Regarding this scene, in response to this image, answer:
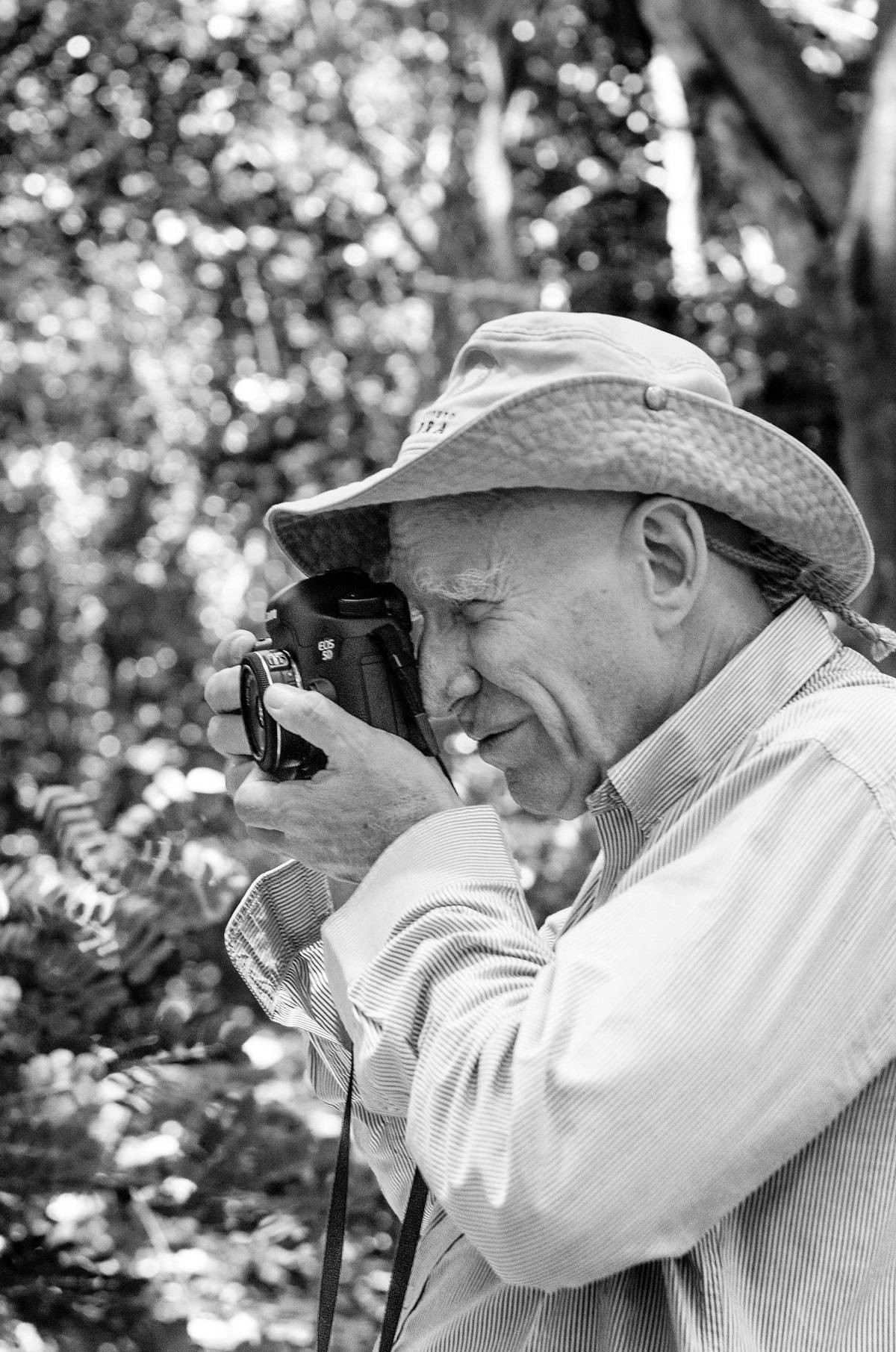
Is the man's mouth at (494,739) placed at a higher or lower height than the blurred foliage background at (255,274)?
higher

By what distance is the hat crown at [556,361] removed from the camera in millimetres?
1218

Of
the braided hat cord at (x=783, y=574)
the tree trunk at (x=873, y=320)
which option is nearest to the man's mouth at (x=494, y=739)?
the braided hat cord at (x=783, y=574)

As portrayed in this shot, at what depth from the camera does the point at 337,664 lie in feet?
4.20

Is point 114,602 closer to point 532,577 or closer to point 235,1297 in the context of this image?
point 235,1297

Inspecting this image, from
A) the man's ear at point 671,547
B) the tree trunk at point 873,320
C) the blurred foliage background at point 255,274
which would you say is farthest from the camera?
the blurred foliage background at point 255,274

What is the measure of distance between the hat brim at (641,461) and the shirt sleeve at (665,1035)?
10.0 inches

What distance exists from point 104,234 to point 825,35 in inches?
113

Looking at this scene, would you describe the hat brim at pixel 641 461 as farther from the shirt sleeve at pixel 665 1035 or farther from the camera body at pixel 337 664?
the shirt sleeve at pixel 665 1035

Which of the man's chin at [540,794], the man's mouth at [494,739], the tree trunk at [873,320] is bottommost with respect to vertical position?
the tree trunk at [873,320]

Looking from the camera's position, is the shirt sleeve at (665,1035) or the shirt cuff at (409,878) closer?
the shirt sleeve at (665,1035)

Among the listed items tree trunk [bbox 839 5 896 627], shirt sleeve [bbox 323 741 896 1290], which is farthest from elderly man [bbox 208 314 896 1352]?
tree trunk [bbox 839 5 896 627]

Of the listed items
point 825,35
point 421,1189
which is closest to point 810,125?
point 825,35

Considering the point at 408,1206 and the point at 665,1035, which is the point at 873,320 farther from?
the point at 665,1035

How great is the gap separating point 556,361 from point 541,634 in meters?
0.22
